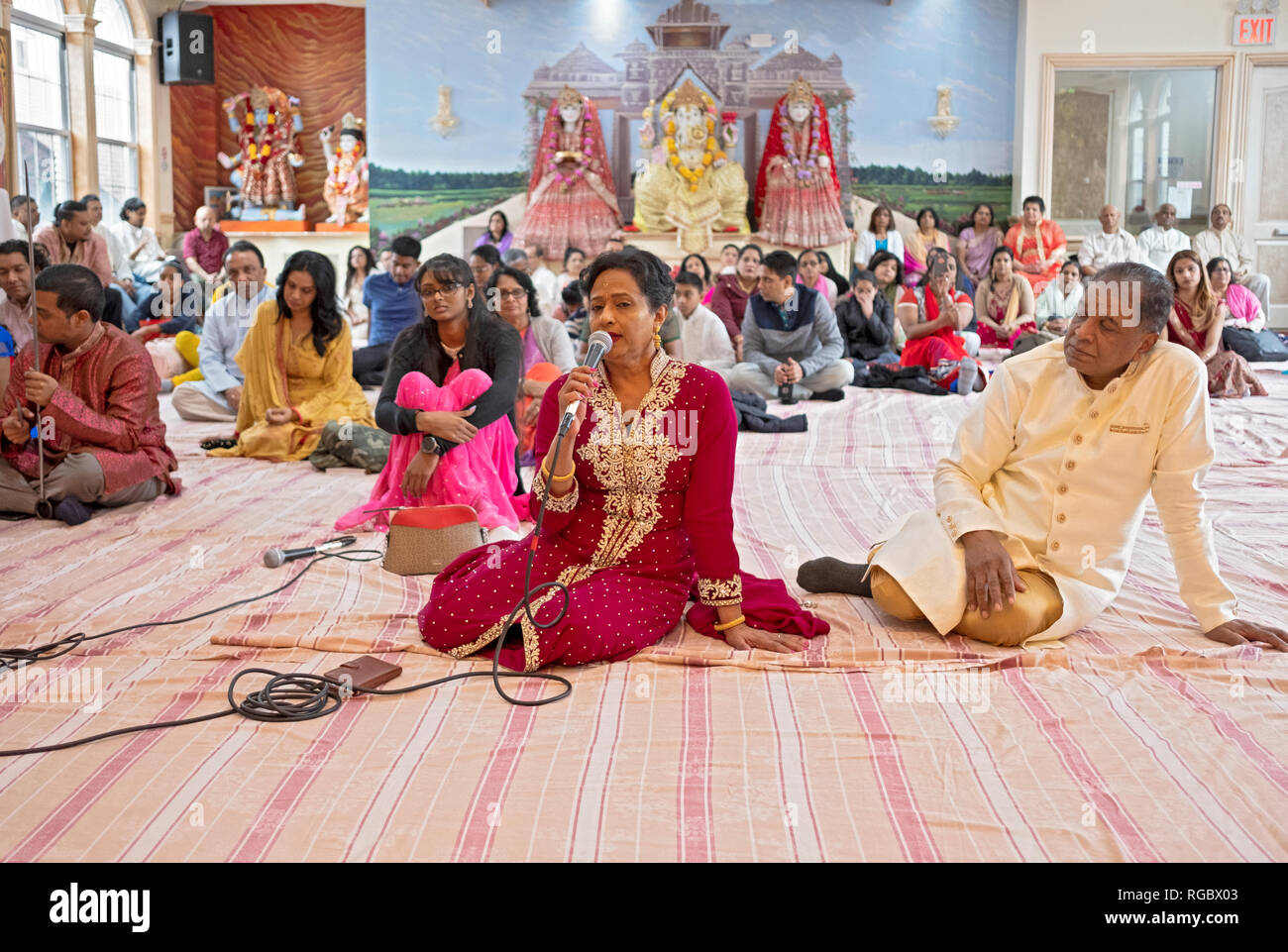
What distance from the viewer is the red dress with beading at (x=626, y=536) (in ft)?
7.93

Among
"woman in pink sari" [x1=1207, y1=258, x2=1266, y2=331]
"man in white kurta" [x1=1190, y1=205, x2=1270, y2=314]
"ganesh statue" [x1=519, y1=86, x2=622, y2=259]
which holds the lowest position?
"woman in pink sari" [x1=1207, y1=258, x2=1266, y2=331]

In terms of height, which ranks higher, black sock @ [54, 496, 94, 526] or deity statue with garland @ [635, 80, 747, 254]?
deity statue with garland @ [635, 80, 747, 254]

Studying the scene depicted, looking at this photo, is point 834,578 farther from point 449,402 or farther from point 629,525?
point 449,402

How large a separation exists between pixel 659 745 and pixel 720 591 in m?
0.50

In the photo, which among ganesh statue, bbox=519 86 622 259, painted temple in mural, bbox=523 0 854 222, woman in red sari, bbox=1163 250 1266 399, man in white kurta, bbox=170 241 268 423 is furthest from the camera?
painted temple in mural, bbox=523 0 854 222

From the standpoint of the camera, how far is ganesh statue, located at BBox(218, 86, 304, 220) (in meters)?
12.6

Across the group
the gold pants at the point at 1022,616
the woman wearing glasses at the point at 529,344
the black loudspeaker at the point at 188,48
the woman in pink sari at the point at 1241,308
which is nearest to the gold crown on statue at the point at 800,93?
the woman in pink sari at the point at 1241,308

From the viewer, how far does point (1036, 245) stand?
10164mm

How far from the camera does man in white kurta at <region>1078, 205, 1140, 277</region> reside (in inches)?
400

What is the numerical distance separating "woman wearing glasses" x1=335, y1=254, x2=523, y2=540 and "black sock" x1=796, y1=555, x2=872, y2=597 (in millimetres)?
933

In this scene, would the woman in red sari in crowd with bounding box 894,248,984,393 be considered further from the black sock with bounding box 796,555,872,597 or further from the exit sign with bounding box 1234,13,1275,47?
the exit sign with bounding box 1234,13,1275,47

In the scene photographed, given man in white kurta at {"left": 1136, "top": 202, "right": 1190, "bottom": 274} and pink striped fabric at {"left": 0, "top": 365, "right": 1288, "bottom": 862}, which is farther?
man in white kurta at {"left": 1136, "top": 202, "right": 1190, "bottom": 274}

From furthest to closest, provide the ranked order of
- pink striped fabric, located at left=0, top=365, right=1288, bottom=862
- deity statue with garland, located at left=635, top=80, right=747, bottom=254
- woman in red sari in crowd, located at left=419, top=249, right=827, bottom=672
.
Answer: deity statue with garland, located at left=635, top=80, right=747, bottom=254
woman in red sari in crowd, located at left=419, top=249, right=827, bottom=672
pink striped fabric, located at left=0, top=365, right=1288, bottom=862

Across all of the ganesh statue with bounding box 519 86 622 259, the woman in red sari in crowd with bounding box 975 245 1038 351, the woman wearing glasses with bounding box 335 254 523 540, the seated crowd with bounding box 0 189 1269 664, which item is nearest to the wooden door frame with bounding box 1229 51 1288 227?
the seated crowd with bounding box 0 189 1269 664
